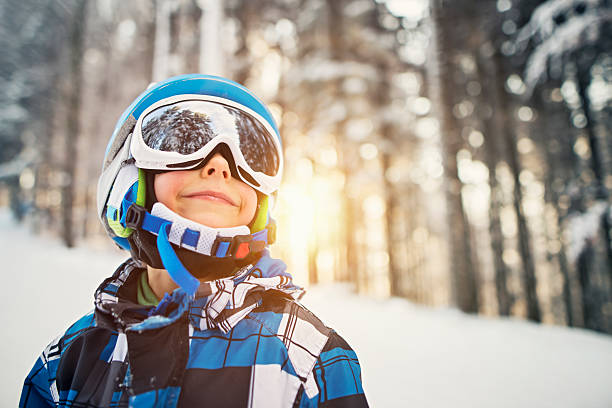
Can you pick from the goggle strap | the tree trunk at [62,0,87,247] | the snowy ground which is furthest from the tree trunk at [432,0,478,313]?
the tree trunk at [62,0,87,247]

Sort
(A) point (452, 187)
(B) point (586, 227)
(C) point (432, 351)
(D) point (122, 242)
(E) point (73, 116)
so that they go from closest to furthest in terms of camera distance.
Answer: (D) point (122, 242), (C) point (432, 351), (B) point (586, 227), (A) point (452, 187), (E) point (73, 116)

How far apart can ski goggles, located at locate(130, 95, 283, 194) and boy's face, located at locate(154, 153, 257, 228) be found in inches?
2.5

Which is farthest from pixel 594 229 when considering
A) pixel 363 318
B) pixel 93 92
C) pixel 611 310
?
pixel 93 92

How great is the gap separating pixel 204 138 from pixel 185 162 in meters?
0.21

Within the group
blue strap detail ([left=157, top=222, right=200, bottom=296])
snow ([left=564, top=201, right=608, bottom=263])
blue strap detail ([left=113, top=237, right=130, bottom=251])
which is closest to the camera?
blue strap detail ([left=157, top=222, right=200, bottom=296])

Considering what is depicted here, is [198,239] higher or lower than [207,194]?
lower

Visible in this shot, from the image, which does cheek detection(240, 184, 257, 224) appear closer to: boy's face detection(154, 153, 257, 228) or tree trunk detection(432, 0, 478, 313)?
boy's face detection(154, 153, 257, 228)

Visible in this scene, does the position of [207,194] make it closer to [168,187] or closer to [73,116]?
[168,187]

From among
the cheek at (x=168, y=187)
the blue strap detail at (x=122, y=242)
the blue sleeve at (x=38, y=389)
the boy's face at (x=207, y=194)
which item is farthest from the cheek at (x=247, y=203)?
the blue sleeve at (x=38, y=389)

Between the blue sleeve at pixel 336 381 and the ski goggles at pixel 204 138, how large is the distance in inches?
40.6

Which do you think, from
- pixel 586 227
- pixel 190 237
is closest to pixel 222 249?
pixel 190 237

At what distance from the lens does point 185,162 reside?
5.34 ft

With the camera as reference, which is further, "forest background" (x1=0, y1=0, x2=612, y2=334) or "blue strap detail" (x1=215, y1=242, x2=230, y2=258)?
"forest background" (x1=0, y1=0, x2=612, y2=334)

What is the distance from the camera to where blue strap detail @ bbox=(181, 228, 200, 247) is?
1.48 meters
